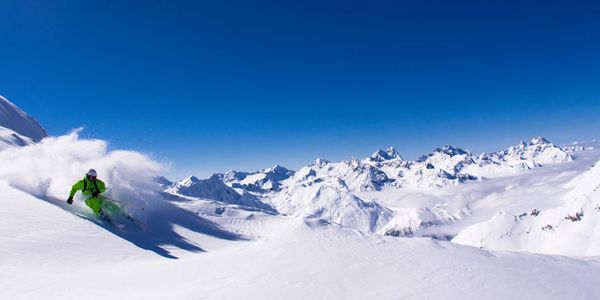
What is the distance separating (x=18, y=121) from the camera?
64188 millimetres

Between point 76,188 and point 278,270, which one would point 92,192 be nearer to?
point 76,188

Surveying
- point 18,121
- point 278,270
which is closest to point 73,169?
point 278,270

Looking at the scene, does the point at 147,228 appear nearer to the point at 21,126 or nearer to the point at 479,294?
the point at 479,294

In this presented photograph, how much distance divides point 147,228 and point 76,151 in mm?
10909

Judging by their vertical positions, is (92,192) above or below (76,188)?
below

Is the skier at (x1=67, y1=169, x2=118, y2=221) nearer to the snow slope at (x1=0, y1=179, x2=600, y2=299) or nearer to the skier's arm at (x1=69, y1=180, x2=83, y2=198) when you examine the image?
the skier's arm at (x1=69, y1=180, x2=83, y2=198)

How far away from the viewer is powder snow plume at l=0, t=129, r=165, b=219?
21.5 m

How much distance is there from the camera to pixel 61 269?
11.6 meters

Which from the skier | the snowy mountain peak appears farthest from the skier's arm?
the snowy mountain peak

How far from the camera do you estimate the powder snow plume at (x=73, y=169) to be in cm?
2152

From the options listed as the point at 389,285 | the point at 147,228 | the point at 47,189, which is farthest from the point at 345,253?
the point at 47,189

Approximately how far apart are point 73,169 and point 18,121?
169 feet

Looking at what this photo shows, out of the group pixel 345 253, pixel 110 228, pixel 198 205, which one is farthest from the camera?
pixel 198 205

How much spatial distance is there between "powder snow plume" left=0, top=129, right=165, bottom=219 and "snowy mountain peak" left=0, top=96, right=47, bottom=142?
114ft
